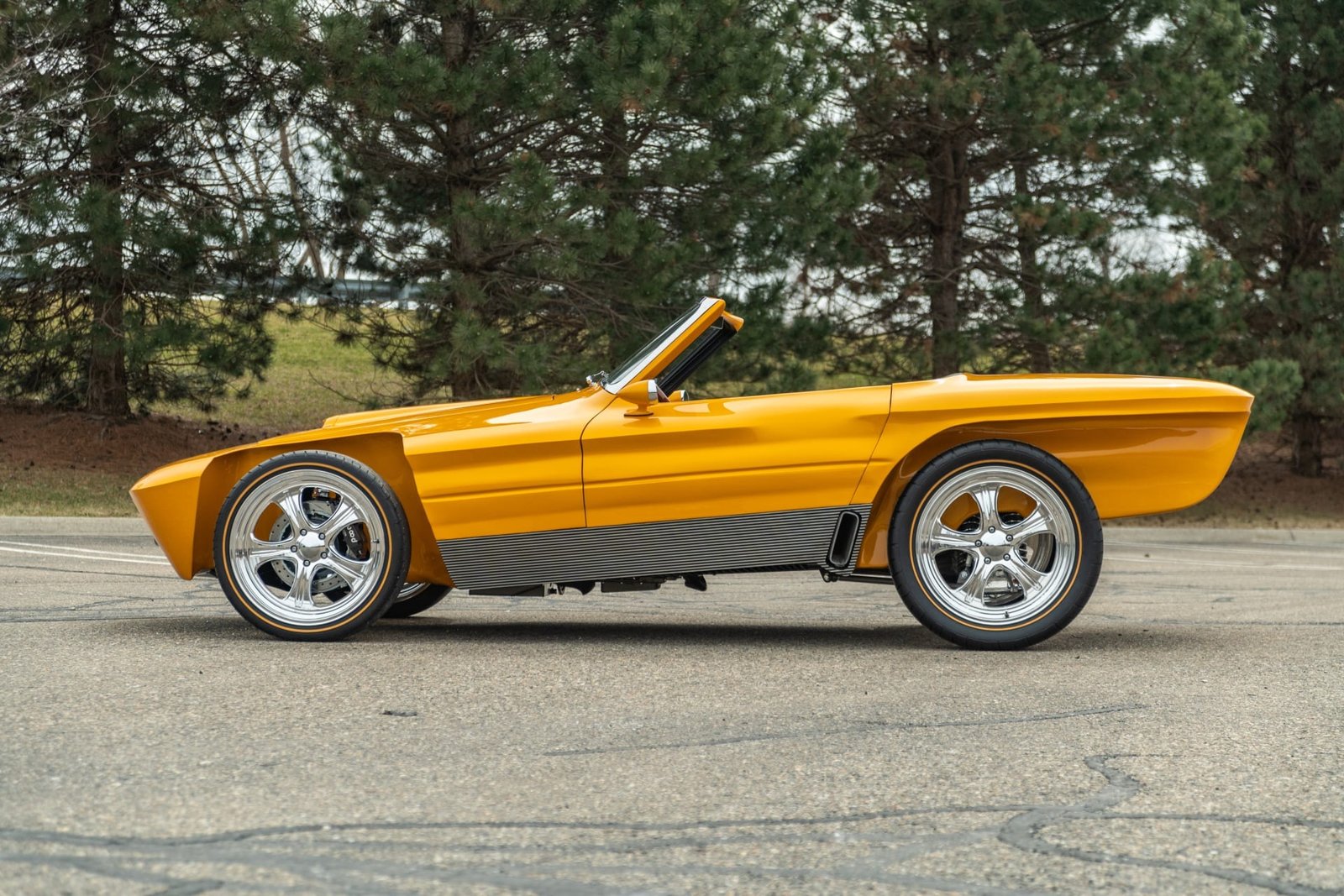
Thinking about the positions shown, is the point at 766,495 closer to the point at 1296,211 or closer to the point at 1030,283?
the point at 1030,283

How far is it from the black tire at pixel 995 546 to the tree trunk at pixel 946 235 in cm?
1417

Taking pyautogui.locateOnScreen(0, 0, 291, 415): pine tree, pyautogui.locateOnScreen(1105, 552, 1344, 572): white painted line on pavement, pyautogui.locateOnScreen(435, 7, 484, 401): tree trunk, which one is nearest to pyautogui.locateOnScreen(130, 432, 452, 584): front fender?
pyautogui.locateOnScreen(1105, 552, 1344, 572): white painted line on pavement

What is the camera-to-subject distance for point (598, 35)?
16.2 metres

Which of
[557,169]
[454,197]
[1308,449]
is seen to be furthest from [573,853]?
[1308,449]

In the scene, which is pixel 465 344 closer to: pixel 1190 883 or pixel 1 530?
pixel 1 530

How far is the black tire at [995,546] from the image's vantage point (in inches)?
234

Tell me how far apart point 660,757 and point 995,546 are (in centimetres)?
232

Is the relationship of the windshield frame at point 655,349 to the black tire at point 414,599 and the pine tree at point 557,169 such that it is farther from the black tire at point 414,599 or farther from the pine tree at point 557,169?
the pine tree at point 557,169

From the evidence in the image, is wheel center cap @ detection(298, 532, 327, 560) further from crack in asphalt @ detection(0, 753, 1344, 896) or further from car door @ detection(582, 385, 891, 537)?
crack in asphalt @ detection(0, 753, 1344, 896)

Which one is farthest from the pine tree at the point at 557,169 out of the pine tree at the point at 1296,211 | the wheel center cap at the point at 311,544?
the wheel center cap at the point at 311,544

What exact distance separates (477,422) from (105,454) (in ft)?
43.5

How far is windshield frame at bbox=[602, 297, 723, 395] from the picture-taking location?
6.20 meters

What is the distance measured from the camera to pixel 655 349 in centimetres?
626

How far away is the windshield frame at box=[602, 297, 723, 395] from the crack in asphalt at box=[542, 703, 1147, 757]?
82.0 inches
